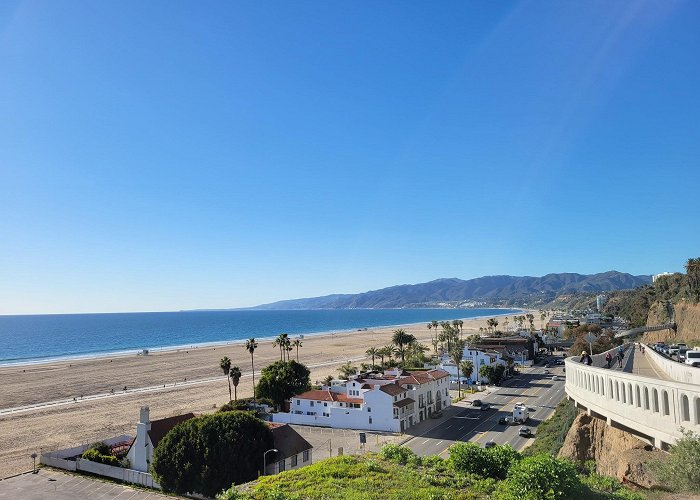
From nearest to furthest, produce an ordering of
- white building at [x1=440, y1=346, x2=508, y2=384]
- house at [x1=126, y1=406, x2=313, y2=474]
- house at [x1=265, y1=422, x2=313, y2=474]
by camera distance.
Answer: house at [x1=265, y1=422, x2=313, y2=474]
house at [x1=126, y1=406, x2=313, y2=474]
white building at [x1=440, y1=346, x2=508, y2=384]

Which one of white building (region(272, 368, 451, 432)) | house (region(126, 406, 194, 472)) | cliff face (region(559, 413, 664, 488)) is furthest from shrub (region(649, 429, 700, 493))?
white building (region(272, 368, 451, 432))

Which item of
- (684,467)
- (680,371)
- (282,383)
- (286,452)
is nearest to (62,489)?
(286,452)

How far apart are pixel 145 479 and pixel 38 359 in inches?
4646

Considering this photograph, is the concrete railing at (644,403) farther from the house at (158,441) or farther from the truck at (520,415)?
the truck at (520,415)

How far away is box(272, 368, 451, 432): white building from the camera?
179 feet

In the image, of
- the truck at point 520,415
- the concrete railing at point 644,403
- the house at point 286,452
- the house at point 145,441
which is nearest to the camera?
the concrete railing at point 644,403

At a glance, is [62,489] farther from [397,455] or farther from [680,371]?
[680,371]

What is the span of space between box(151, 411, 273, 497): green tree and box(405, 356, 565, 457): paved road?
16990mm

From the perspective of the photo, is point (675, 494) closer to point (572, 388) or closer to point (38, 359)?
point (572, 388)

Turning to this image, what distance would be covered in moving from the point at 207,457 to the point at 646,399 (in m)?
28.1

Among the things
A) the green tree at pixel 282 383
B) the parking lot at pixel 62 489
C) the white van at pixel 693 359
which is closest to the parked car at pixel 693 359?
the white van at pixel 693 359

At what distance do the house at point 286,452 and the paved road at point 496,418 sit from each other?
1090 centimetres

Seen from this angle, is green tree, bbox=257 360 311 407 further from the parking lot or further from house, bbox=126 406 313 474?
the parking lot

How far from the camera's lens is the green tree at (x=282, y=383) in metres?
64.6
